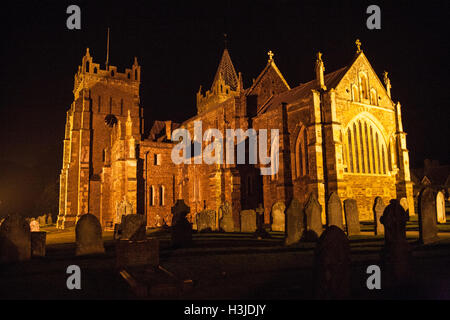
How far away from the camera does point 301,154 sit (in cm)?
2303

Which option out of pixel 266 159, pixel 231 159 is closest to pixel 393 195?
pixel 266 159

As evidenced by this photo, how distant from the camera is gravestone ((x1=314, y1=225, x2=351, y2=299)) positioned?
4.61m

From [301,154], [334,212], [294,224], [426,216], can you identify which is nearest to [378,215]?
[334,212]

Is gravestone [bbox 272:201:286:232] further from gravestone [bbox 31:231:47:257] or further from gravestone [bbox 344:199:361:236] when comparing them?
gravestone [bbox 31:231:47:257]

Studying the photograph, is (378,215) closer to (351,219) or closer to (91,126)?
(351,219)

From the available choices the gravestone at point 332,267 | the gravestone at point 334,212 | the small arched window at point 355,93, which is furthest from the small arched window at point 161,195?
the gravestone at point 332,267

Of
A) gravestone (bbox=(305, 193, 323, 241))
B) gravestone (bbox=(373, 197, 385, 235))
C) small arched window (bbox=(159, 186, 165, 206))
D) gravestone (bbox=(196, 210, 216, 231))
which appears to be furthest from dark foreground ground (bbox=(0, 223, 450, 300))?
small arched window (bbox=(159, 186, 165, 206))

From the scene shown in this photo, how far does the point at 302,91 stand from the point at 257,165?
22.4ft

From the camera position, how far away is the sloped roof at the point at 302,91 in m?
23.5

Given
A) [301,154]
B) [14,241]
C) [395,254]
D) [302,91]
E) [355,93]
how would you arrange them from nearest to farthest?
[395,254], [14,241], [301,154], [355,93], [302,91]

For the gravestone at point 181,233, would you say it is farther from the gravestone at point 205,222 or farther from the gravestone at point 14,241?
the gravestone at point 205,222

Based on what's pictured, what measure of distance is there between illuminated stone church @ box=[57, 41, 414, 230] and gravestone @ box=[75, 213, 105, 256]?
993cm

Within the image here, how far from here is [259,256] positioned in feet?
31.4

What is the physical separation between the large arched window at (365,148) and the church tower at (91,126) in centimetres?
2166
